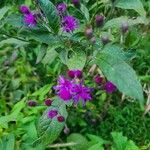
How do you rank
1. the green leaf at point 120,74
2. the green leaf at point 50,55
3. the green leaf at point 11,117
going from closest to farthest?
the green leaf at point 120,74, the green leaf at point 11,117, the green leaf at point 50,55

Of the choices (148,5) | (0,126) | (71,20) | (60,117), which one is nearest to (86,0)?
(71,20)

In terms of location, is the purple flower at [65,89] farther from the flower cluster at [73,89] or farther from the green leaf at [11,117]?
the green leaf at [11,117]

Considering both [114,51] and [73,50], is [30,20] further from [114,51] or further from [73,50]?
[114,51]

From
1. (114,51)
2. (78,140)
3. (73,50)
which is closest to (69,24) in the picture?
(73,50)

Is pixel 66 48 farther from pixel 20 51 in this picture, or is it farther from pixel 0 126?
pixel 20 51

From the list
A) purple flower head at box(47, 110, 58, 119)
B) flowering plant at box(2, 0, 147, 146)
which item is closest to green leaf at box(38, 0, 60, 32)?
flowering plant at box(2, 0, 147, 146)

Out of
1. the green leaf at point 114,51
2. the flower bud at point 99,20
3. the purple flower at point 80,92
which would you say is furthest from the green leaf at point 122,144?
the flower bud at point 99,20
